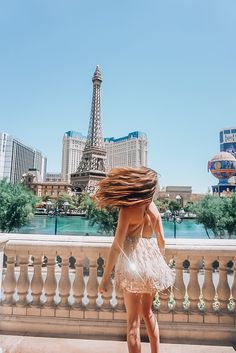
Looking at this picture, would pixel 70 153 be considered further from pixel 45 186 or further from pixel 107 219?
pixel 107 219

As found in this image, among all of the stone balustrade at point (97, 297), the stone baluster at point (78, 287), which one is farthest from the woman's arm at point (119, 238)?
the stone baluster at point (78, 287)

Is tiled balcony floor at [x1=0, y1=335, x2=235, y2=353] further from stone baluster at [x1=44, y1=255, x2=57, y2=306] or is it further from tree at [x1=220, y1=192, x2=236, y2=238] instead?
tree at [x1=220, y1=192, x2=236, y2=238]

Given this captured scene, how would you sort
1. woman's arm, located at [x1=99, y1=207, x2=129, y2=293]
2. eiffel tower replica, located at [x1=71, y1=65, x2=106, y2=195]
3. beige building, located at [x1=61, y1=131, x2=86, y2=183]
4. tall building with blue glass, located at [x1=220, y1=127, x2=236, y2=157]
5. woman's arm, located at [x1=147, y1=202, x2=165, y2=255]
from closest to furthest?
woman's arm, located at [x1=99, y1=207, x2=129, y2=293]
woman's arm, located at [x1=147, y1=202, x2=165, y2=255]
eiffel tower replica, located at [x1=71, y1=65, x2=106, y2=195]
tall building with blue glass, located at [x1=220, y1=127, x2=236, y2=157]
beige building, located at [x1=61, y1=131, x2=86, y2=183]

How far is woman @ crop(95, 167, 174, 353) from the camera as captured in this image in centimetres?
233

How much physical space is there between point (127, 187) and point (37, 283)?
186 cm

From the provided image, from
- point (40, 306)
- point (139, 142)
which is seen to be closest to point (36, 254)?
point (40, 306)

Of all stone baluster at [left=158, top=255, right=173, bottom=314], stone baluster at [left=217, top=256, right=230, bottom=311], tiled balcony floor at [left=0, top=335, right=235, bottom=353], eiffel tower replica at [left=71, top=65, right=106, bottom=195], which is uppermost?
eiffel tower replica at [left=71, top=65, right=106, bottom=195]

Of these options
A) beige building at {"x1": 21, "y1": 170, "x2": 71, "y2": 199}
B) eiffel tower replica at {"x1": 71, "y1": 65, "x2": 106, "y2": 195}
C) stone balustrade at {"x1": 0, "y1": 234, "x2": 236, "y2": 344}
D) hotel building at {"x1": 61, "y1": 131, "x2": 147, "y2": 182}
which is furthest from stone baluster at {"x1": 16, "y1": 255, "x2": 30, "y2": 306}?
hotel building at {"x1": 61, "y1": 131, "x2": 147, "y2": 182}

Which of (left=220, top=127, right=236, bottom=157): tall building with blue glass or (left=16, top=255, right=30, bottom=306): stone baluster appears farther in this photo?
(left=220, top=127, right=236, bottom=157): tall building with blue glass

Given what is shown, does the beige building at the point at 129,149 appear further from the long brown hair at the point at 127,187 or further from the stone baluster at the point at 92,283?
the long brown hair at the point at 127,187

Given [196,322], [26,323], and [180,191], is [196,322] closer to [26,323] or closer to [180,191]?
[26,323]

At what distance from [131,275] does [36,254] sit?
1.51 meters

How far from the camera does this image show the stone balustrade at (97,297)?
10.6 ft

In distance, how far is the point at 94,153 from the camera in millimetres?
94812
